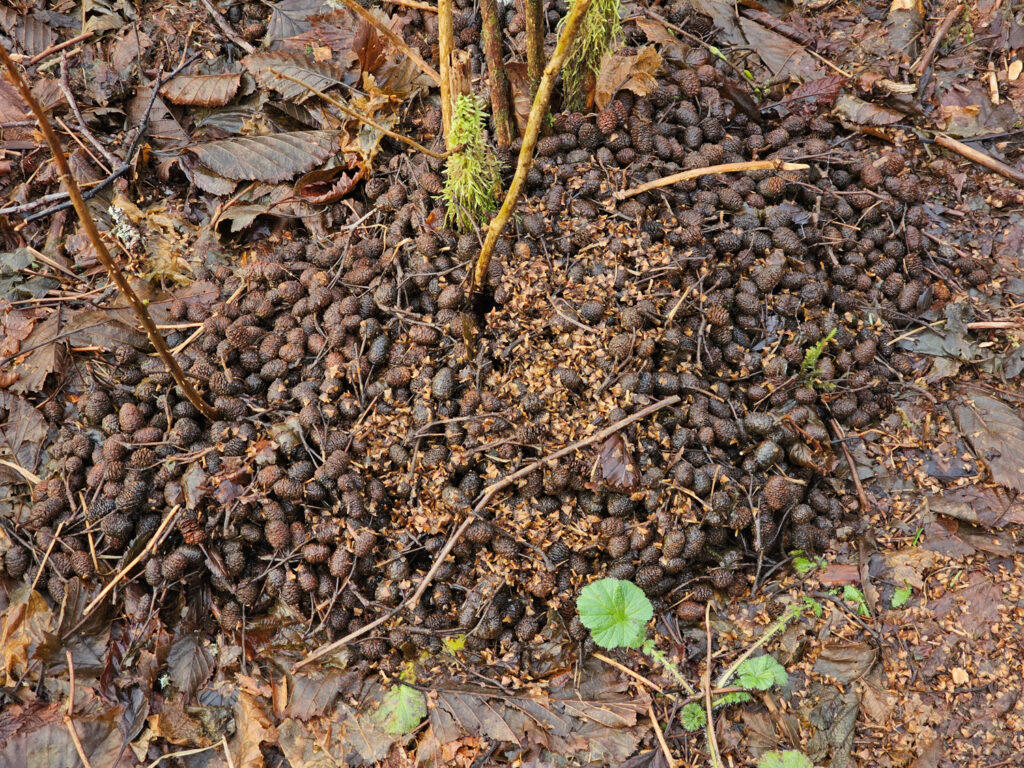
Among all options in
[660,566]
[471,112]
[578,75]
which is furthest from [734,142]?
[660,566]

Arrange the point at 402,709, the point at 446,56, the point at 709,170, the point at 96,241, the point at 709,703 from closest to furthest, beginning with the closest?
the point at 96,241 < the point at 709,703 < the point at 402,709 < the point at 446,56 < the point at 709,170

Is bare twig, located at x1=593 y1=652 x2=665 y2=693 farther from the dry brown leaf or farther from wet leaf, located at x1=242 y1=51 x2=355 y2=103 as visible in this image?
the dry brown leaf

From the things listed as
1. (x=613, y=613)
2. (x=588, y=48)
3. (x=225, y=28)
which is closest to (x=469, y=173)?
(x=588, y=48)

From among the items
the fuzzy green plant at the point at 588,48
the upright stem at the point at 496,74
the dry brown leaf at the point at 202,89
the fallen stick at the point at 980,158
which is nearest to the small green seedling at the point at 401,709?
the upright stem at the point at 496,74

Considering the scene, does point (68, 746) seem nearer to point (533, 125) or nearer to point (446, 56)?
point (533, 125)

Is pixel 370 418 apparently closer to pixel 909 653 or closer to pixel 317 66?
pixel 317 66

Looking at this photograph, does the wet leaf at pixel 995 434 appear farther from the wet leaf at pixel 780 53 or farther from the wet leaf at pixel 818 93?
the wet leaf at pixel 780 53
